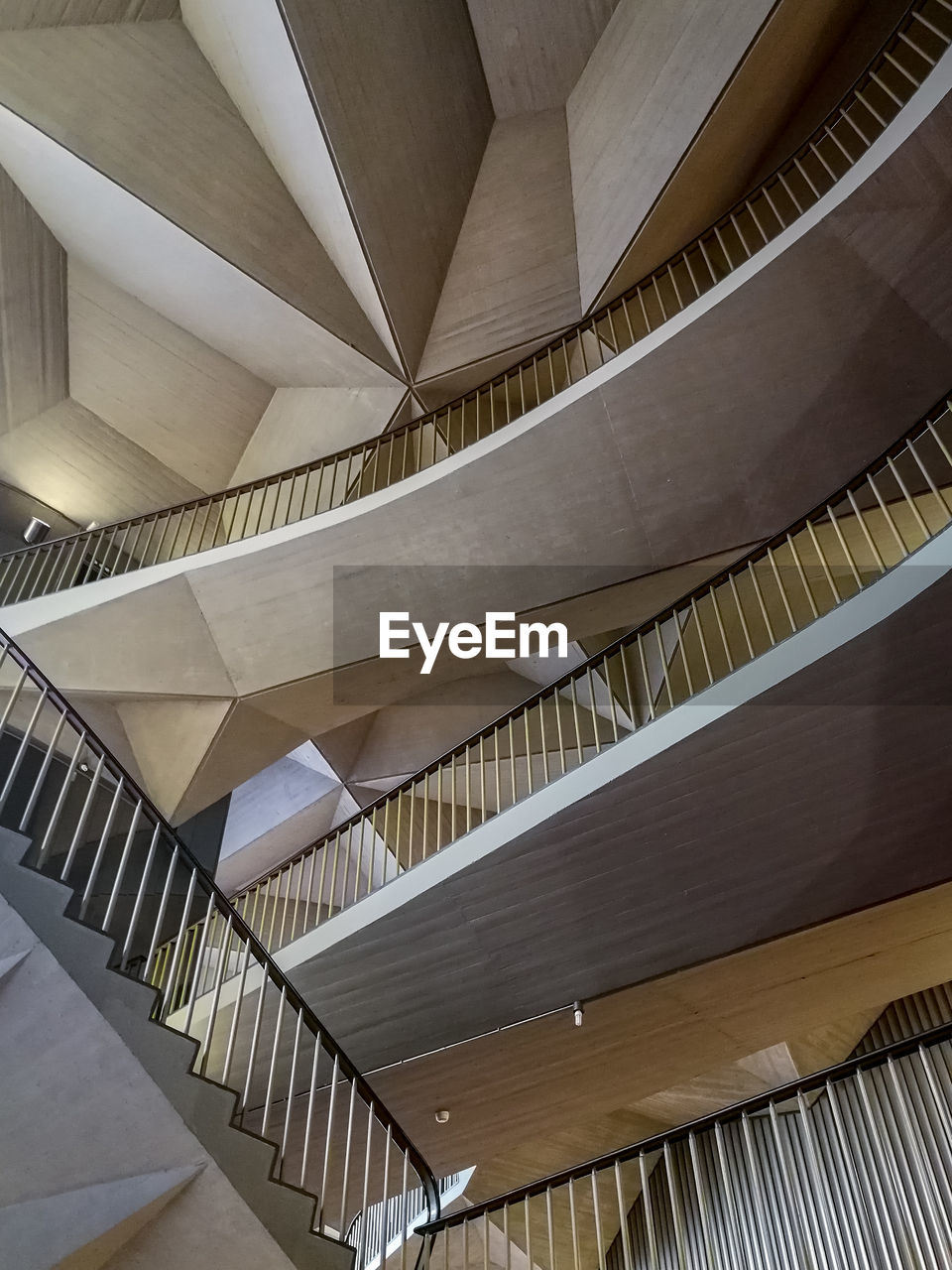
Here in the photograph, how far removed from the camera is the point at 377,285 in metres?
9.19

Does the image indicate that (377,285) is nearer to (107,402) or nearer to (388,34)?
(388,34)

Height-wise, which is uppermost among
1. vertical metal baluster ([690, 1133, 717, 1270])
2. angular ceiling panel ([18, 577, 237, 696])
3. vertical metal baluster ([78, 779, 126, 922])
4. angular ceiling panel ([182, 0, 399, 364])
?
angular ceiling panel ([182, 0, 399, 364])

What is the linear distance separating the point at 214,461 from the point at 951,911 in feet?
32.9

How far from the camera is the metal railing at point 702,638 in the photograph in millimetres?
5285

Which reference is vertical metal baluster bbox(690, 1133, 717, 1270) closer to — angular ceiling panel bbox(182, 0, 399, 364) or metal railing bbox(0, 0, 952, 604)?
metal railing bbox(0, 0, 952, 604)

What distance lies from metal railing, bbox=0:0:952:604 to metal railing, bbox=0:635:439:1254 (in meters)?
2.36

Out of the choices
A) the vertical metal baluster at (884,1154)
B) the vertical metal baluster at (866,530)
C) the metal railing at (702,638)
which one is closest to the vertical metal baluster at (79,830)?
the metal railing at (702,638)

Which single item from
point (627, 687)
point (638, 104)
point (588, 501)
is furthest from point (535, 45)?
point (627, 687)

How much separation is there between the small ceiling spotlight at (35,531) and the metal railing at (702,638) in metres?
5.25

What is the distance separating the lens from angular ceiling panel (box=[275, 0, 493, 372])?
820 cm

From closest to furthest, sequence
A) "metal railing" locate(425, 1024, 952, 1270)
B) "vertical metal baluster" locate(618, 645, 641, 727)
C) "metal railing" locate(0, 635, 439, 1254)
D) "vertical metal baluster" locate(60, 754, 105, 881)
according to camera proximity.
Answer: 1. "metal railing" locate(425, 1024, 952, 1270)
2. "vertical metal baluster" locate(60, 754, 105, 881)
3. "metal railing" locate(0, 635, 439, 1254)
4. "vertical metal baluster" locate(618, 645, 641, 727)

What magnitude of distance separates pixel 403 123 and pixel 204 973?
840 cm

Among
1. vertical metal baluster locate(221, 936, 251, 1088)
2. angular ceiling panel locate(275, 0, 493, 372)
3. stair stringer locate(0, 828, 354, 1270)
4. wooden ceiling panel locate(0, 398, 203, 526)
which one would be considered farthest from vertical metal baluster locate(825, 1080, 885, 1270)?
wooden ceiling panel locate(0, 398, 203, 526)

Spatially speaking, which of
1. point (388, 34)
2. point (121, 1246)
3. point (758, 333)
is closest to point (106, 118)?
point (388, 34)
